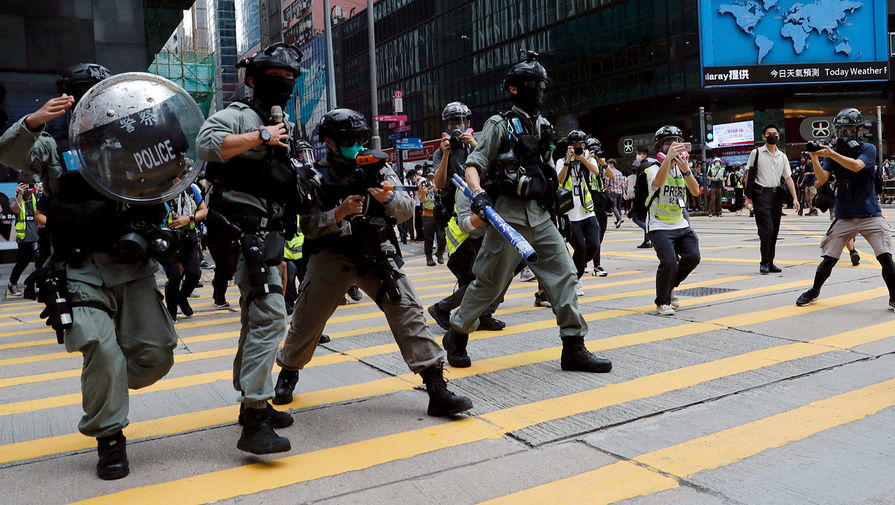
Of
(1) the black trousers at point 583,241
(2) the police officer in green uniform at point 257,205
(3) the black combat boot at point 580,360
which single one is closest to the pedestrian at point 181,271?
(2) the police officer in green uniform at point 257,205

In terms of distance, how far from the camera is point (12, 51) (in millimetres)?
16672

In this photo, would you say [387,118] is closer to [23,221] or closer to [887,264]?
[23,221]

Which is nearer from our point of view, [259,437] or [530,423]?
[259,437]

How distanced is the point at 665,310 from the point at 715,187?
20.6 m

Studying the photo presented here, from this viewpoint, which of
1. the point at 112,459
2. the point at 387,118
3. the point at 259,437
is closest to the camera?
the point at 112,459

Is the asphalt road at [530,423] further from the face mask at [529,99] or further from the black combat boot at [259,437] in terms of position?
the face mask at [529,99]

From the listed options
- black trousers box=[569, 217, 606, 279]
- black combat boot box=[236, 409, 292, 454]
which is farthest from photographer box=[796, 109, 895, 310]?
black combat boot box=[236, 409, 292, 454]

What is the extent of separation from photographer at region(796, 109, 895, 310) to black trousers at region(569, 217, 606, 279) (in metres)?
2.60

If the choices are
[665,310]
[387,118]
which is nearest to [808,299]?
[665,310]

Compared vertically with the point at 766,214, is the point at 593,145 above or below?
above

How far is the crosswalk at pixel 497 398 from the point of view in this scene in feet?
11.3

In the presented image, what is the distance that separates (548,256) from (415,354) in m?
1.46

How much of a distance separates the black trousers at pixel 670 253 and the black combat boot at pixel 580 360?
2336 millimetres

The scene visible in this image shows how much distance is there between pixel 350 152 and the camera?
4148 mm
